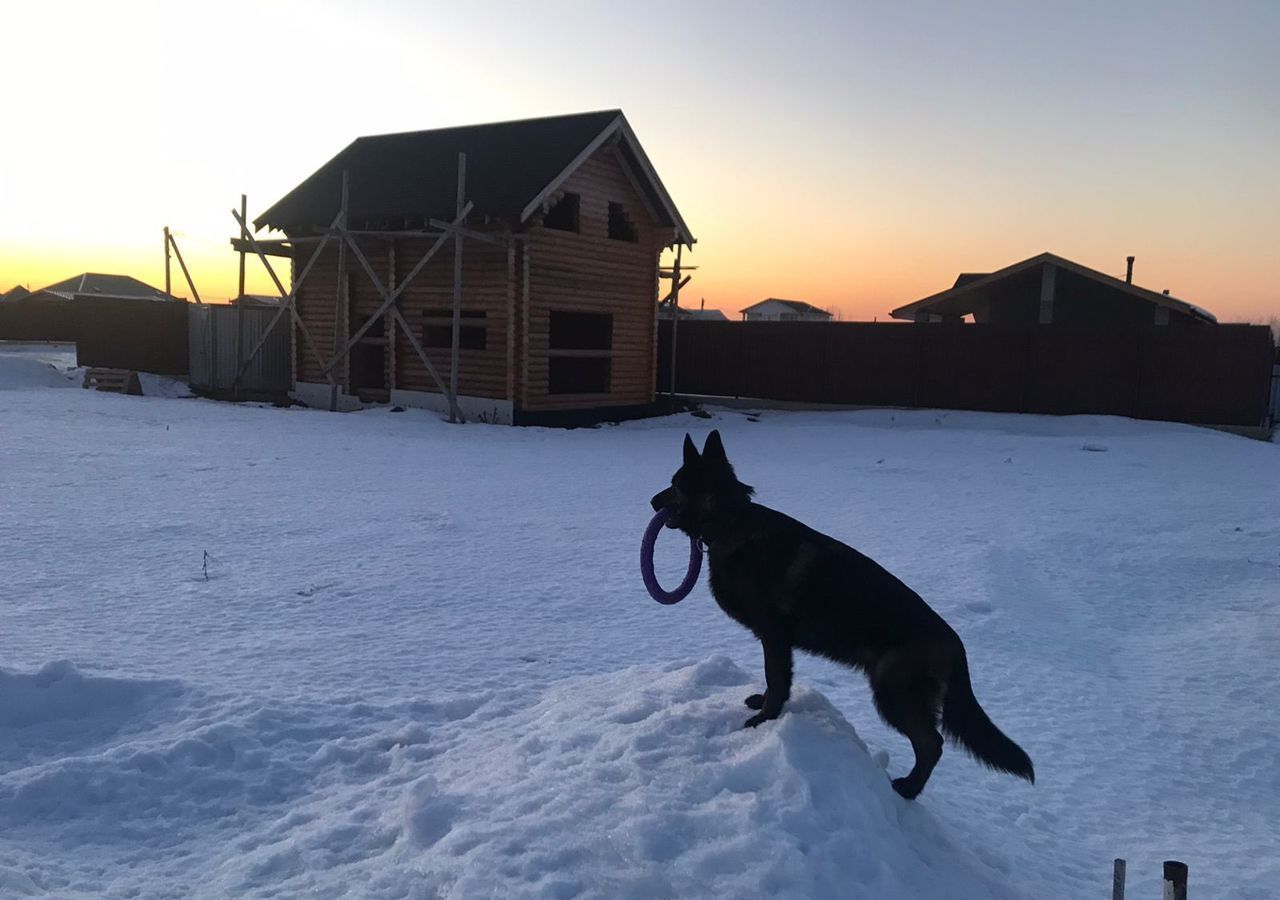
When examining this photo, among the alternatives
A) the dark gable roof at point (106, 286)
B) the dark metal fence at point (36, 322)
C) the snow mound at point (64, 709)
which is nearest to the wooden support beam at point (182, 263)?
the snow mound at point (64, 709)

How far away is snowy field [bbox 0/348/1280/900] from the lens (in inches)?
120

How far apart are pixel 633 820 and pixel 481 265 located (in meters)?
17.3

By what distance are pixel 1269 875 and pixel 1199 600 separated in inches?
169

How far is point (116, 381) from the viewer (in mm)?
22391

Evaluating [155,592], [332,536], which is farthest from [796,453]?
[155,592]

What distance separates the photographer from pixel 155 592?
6367mm

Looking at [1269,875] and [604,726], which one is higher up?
[604,726]

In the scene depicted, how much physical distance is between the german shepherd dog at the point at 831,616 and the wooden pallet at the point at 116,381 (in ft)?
73.6

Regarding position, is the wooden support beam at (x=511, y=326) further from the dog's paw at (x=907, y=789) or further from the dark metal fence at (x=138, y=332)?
the dog's paw at (x=907, y=789)

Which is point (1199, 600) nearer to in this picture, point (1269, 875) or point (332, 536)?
point (1269, 875)

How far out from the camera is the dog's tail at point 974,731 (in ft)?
11.0

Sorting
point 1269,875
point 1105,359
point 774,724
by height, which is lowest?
point 1269,875

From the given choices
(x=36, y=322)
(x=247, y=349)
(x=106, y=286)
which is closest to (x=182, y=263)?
(x=247, y=349)

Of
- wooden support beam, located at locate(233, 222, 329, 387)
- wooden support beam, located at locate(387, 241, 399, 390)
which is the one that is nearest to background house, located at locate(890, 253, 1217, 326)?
wooden support beam, located at locate(387, 241, 399, 390)
